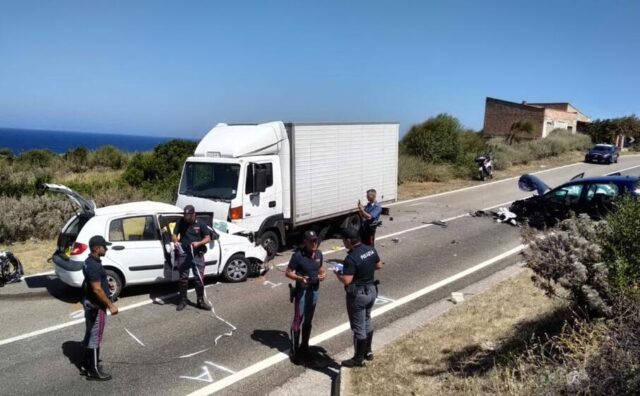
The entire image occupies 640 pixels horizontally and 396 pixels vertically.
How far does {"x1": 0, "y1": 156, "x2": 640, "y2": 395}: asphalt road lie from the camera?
→ 5.96 m

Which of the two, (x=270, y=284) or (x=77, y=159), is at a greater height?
(x=77, y=159)

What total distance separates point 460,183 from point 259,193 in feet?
59.1

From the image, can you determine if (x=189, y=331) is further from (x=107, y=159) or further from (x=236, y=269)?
(x=107, y=159)

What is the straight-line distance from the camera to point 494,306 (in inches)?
313

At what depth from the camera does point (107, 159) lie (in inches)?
1245

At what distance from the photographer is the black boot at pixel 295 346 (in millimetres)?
6363

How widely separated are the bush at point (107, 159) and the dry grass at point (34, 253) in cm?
1965

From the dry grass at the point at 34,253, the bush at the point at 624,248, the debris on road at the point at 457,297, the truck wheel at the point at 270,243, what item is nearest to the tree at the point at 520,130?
the truck wheel at the point at 270,243

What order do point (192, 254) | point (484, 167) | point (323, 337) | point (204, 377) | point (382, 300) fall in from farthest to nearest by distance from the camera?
point (484, 167), point (382, 300), point (192, 254), point (323, 337), point (204, 377)

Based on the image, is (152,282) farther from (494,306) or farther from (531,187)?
(531,187)

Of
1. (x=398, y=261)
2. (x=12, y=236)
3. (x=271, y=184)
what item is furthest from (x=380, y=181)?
(x=12, y=236)

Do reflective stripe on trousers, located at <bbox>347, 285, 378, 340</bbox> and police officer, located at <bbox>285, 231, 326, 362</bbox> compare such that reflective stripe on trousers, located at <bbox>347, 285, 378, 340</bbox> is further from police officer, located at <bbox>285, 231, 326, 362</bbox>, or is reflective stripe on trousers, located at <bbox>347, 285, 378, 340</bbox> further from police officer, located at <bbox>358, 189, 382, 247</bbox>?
police officer, located at <bbox>358, 189, 382, 247</bbox>

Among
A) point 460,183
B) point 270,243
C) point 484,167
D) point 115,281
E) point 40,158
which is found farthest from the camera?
point 40,158

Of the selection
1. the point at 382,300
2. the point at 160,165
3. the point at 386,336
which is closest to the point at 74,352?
the point at 386,336
